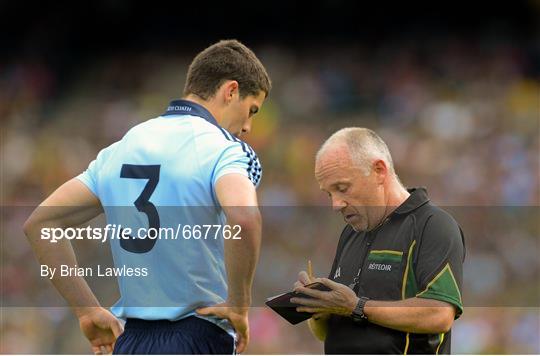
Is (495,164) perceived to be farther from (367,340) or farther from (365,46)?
(367,340)

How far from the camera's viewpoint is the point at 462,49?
49.8ft

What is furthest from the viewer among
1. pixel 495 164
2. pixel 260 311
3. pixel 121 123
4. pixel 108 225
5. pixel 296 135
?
pixel 121 123

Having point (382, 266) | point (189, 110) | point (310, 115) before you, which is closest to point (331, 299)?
point (382, 266)

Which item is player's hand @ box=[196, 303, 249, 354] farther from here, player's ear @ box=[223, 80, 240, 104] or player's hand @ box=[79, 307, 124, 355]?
player's ear @ box=[223, 80, 240, 104]

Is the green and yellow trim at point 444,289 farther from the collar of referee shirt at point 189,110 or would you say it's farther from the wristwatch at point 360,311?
the collar of referee shirt at point 189,110

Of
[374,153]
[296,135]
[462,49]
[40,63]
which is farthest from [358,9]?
[374,153]

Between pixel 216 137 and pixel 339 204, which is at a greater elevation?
pixel 216 137

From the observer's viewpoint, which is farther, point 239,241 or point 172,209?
point 172,209

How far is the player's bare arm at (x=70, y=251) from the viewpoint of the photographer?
3490 millimetres

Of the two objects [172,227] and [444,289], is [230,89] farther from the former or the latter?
[444,289]

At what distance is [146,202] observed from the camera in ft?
Result: 11.0

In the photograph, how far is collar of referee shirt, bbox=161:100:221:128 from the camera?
3547mm

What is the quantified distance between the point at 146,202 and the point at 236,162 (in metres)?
0.36

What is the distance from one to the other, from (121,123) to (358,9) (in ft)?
16.3
